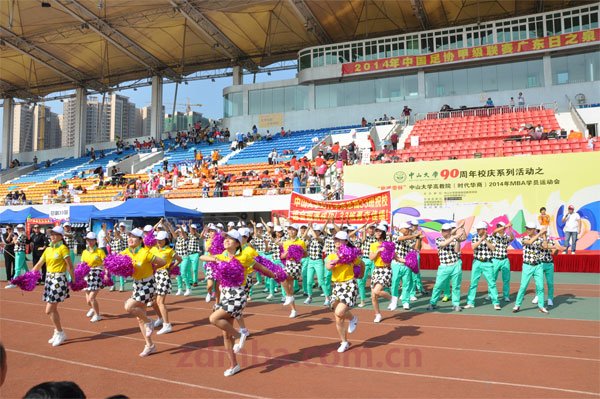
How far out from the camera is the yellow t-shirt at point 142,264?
7219 millimetres

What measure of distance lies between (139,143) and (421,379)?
40.8 metres

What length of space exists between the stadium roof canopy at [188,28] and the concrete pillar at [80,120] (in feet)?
6.98

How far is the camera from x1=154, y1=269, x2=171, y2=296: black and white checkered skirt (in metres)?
8.20

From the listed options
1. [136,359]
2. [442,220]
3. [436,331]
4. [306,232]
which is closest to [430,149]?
[442,220]

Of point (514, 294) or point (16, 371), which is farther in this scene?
point (514, 294)

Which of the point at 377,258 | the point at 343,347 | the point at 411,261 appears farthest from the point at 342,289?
the point at 411,261

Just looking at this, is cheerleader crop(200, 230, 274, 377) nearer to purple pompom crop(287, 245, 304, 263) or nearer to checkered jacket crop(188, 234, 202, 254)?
purple pompom crop(287, 245, 304, 263)

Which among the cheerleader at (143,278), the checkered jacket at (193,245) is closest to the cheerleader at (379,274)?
the cheerleader at (143,278)

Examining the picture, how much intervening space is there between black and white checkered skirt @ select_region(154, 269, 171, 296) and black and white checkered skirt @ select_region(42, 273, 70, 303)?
1.51 m

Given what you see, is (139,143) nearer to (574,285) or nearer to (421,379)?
(574,285)

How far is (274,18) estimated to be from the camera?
1350 inches

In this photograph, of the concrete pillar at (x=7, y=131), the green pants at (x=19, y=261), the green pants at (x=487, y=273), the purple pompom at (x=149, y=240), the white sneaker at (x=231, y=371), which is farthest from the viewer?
the concrete pillar at (x=7, y=131)

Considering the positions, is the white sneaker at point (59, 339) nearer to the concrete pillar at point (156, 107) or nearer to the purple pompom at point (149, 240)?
the purple pompom at point (149, 240)

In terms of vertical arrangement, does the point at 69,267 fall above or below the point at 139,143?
below
